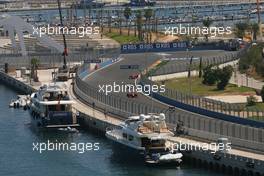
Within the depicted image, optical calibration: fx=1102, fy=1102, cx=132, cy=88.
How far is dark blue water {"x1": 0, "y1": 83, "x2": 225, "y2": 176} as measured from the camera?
60031mm

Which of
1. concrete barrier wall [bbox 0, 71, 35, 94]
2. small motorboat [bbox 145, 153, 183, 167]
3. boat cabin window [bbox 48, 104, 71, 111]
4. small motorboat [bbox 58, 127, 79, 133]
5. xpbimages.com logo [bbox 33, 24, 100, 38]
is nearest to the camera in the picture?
small motorboat [bbox 145, 153, 183, 167]

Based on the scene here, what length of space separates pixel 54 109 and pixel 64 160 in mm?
11482

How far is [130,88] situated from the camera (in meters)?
84.9

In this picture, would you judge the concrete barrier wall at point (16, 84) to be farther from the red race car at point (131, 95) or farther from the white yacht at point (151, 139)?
the white yacht at point (151, 139)

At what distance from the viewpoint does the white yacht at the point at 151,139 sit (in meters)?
60.0

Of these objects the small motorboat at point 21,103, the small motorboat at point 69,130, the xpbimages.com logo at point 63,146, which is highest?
the xpbimages.com logo at point 63,146

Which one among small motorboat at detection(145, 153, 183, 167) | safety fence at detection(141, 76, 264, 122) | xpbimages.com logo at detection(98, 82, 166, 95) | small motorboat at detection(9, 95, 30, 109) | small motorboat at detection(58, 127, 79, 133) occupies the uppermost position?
safety fence at detection(141, 76, 264, 122)

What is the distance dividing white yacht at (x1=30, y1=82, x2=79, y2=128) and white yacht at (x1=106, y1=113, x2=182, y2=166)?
12509 mm

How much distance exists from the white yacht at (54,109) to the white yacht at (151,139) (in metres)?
12.5

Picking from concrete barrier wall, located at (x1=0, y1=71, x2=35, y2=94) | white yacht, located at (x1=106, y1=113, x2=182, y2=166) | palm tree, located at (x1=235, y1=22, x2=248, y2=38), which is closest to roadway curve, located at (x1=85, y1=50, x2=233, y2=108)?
concrete barrier wall, located at (x1=0, y1=71, x2=35, y2=94)

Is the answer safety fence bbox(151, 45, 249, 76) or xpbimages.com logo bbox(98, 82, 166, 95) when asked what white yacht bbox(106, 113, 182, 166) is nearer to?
xpbimages.com logo bbox(98, 82, 166, 95)

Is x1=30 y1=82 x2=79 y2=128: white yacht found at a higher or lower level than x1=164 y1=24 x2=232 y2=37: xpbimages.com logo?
higher

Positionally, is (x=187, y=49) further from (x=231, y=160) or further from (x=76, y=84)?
(x=231, y=160)

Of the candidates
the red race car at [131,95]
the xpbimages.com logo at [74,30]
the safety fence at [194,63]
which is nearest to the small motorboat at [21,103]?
the red race car at [131,95]
